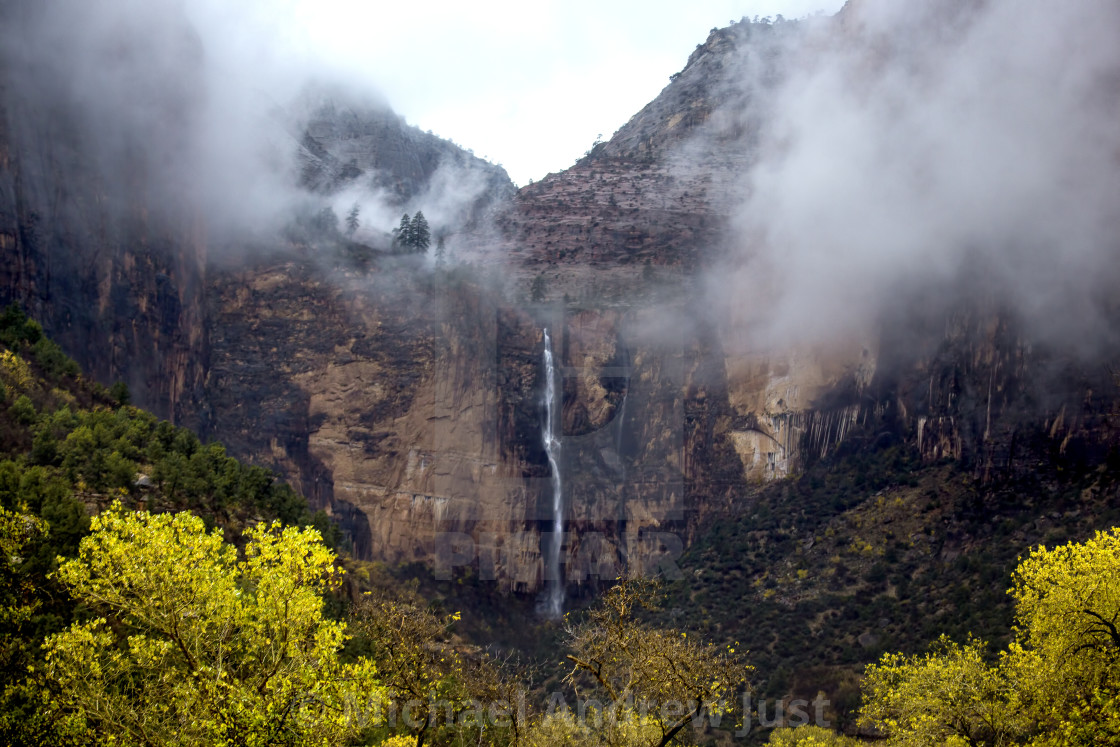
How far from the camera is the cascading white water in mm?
73438

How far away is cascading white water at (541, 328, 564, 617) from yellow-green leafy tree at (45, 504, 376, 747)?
5687cm

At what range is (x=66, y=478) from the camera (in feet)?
99.3

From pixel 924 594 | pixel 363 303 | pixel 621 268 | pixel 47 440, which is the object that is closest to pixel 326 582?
pixel 47 440

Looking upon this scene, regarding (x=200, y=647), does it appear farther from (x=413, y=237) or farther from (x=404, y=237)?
(x=404, y=237)

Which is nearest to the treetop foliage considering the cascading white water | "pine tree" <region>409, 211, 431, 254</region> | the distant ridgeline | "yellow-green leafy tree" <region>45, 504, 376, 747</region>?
"pine tree" <region>409, 211, 431, 254</region>

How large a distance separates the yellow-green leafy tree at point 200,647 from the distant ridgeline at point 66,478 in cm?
183

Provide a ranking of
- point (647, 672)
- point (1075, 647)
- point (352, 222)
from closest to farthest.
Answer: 1. point (647, 672)
2. point (1075, 647)
3. point (352, 222)

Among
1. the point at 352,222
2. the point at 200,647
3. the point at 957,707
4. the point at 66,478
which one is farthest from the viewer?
the point at 352,222

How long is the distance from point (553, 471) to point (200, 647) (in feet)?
202

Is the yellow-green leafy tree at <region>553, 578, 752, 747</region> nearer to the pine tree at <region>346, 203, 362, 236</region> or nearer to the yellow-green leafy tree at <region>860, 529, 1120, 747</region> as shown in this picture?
the yellow-green leafy tree at <region>860, 529, 1120, 747</region>

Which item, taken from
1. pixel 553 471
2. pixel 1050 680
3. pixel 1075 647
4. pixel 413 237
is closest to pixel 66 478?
pixel 1050 680

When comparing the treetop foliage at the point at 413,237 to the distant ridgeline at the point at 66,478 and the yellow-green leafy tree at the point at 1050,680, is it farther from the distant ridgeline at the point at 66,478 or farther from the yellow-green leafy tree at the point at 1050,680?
the yellow-green leafy tree at the point at 1050,680

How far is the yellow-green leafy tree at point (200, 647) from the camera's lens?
1478 cm

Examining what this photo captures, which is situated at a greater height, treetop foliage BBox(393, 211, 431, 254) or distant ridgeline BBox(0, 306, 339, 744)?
treetop foliage BBox(393, 211, 431, 254)
